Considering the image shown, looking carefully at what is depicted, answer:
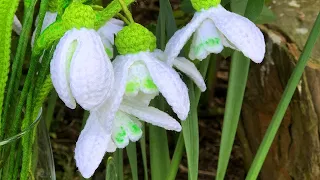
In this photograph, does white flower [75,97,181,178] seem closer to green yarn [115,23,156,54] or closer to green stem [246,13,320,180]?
green yarn [115,23,156,54]

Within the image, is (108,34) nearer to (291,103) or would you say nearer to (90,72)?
(90,72)

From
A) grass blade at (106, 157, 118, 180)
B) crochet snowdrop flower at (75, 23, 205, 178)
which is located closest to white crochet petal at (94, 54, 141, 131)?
crochet snowdrop flower at (75, 23, 205, 178)

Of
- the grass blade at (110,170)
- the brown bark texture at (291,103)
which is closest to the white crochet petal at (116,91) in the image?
the grass blade at (110,170)

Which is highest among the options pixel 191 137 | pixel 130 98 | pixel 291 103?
pixel 130 98

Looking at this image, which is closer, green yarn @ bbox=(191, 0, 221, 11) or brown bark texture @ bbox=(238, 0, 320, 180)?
green yarn @ bbox=(191, 0, 221, 11)

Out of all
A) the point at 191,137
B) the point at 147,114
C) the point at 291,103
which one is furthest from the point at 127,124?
the point at 291,103
